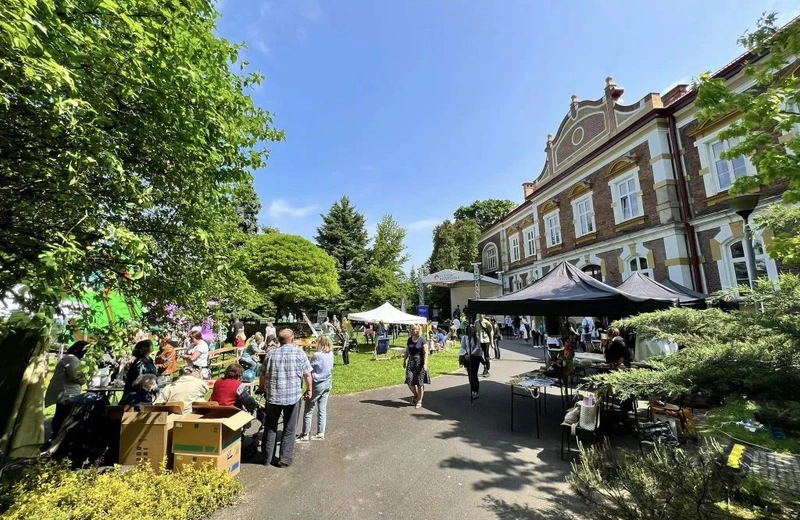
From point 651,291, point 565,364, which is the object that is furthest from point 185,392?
point 651,291

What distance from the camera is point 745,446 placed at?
231 cm

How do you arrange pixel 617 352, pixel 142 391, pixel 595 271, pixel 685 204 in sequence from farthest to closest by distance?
pixel 595 271 → pixel 685 204 → pixel 617 352 → pixel 142 391

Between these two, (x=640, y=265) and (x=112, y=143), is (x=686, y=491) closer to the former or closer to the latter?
(x=112, y=143)

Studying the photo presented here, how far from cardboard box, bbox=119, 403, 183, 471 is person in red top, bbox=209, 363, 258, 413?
715 mm

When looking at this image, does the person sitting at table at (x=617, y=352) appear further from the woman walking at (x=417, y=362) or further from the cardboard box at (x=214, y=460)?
the cardboard box at (x=214, y=460)

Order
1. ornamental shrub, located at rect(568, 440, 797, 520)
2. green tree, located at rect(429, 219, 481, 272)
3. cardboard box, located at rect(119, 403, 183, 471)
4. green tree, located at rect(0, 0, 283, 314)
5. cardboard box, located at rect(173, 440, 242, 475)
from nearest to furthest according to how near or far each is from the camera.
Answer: ornamental shrub, located at rect(568, 440, 797, 520)
green tree, located at rect(0, 0, 283, 314)
cardboard box, located at rect(173, 440, 242, 475)
cardboard box, located at rect(119, 403, 183, 471)
green tree, located at rect(429, 219, 481, 272)

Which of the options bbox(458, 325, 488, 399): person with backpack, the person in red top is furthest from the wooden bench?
bbox(458, 325, 488, 399): person with backpack

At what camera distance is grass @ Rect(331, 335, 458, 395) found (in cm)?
984

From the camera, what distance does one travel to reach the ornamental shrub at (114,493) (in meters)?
3.31

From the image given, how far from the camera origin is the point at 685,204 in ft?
44.1

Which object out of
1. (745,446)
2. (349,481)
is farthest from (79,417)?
(745,446)

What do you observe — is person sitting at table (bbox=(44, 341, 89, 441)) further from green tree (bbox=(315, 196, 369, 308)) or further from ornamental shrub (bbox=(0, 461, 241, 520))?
green tree (bbox=(315, 196, 369, 308))

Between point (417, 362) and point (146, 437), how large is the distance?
4809 millimetres

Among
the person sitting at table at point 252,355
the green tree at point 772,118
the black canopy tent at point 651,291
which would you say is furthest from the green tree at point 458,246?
the green tree at point 772,118
